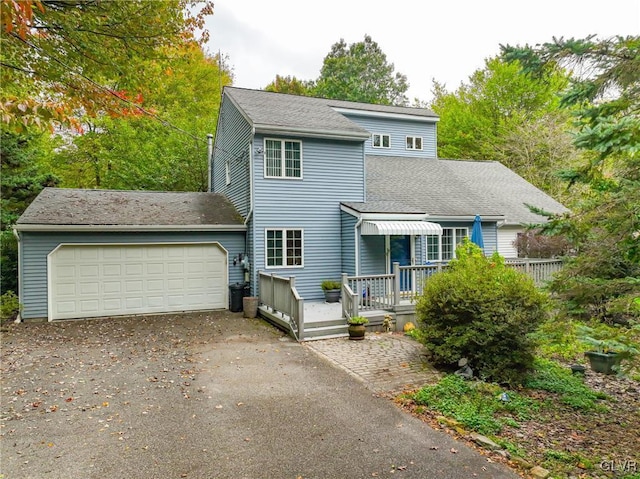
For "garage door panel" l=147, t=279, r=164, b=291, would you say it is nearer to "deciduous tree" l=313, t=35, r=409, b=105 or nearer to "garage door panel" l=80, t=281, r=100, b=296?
"garage door panel" l=80, t=281, r=100, b=296

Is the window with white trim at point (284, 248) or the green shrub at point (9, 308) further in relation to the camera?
the window with white trim at point (284, 248)

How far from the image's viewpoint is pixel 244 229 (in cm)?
1316

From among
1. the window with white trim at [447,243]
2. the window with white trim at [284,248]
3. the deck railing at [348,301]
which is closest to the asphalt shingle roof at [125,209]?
the window with white trim at [284,248]

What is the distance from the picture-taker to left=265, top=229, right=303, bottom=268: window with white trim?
12766mm

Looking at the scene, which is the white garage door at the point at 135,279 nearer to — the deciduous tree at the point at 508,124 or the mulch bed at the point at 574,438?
the mulch bed at the point at 574,438

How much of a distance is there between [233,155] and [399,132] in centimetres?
861

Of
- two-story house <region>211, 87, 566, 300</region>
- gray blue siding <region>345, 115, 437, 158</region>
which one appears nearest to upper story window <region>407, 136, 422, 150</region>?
gray blue siding <region>345, 115, 437, 158</region>

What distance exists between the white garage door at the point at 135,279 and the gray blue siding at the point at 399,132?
9500mm

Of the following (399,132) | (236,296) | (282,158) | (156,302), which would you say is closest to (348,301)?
(236,296)

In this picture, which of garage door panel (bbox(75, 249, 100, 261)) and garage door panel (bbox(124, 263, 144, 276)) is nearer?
garage door panel (bbox(75, 249, 100, 261))

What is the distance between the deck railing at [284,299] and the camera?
30.0 feet

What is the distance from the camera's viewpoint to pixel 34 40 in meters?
6.33

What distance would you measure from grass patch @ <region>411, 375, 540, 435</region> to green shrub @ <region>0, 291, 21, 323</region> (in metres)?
11.4

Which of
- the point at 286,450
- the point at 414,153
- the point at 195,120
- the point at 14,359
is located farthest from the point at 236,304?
the point at 195,120
